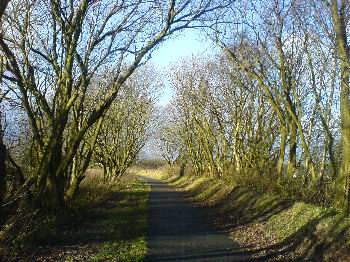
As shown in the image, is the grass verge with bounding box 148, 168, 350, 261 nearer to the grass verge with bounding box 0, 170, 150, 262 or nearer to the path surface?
the path surface

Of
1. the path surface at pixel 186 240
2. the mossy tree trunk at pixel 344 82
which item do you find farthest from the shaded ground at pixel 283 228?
the mossy tree trunk at pixel 344 82

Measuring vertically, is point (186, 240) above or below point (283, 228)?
below

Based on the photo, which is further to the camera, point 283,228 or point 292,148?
point 292,148

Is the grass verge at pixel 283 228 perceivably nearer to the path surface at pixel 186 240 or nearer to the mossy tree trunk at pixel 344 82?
the path surface at pixel 186 240

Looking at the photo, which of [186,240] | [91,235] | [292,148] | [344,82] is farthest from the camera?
[292,148]

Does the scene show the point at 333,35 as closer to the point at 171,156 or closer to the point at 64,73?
the point at 64,73

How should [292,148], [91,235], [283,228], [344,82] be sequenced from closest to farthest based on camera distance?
[91,235] < [283,228] < [344,82] < [292,148]

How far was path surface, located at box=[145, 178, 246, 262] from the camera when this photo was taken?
10.3m

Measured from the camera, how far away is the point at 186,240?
12.3m

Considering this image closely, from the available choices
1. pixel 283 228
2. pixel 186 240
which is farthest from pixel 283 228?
pixel 186 240

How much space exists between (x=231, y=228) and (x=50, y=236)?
21.4ft

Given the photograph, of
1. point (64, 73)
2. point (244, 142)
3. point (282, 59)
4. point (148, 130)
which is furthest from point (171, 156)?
point (64, 73)

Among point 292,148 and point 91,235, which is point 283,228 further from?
point 292,148

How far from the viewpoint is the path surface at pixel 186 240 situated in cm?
1027
